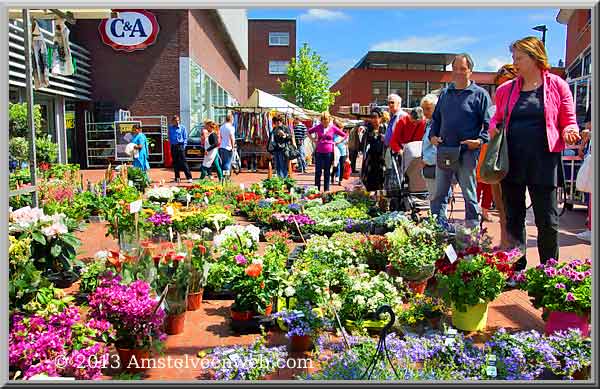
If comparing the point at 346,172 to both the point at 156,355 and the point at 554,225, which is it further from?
the point at 156,355

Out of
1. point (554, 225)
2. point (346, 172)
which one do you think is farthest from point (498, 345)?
point (346, 172)

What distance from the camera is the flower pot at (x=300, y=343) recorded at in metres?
3.52

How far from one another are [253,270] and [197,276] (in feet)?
2.18

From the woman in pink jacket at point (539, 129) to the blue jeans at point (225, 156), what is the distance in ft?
35.1

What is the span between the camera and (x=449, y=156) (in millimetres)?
5492

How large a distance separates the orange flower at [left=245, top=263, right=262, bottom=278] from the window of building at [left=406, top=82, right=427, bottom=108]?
4380cm

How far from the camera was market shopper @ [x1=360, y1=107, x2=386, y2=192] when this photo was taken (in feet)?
29.3

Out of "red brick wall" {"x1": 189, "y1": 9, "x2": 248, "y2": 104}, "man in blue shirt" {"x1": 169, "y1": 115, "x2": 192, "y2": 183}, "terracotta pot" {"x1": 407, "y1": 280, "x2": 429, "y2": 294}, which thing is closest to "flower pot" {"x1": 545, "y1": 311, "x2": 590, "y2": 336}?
"terracotta pot" {"x1": 407, "y1": 280, "x2": 429, "y2": 294}

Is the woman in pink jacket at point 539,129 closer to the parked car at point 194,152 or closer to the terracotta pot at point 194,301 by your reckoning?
the terracotta pot at point 194,301

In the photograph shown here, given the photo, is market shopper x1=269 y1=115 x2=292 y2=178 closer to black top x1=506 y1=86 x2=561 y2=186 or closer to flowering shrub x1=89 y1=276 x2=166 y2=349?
black top x1=506 y1=86 x2=561 y2=186

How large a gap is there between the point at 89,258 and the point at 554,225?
14.9 feet

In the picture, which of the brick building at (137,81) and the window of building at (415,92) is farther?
the window of building at (415,92)

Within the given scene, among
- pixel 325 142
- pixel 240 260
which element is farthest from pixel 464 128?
pixel 325 142

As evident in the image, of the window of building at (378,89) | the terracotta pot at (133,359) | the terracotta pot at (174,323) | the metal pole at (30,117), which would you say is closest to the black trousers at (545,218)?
the terracotta pot at (174,323)
